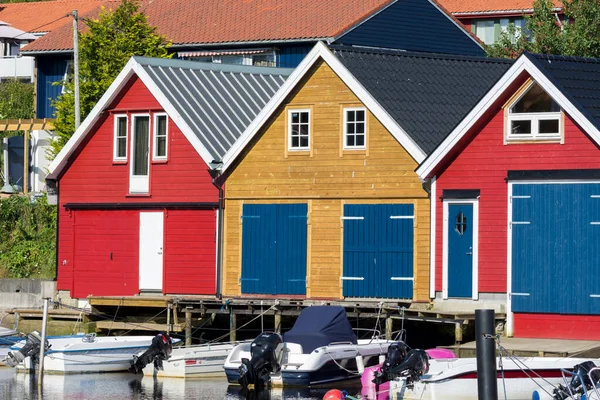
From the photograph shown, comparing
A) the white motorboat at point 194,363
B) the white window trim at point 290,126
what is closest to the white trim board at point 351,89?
the white window trim at point 290,126

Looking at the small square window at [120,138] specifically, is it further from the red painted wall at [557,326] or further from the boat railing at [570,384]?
the boat railing at [570,384]

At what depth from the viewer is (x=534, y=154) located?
105ft

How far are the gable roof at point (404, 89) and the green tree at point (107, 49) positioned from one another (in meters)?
12.4

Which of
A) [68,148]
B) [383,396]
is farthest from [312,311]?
[68,148]

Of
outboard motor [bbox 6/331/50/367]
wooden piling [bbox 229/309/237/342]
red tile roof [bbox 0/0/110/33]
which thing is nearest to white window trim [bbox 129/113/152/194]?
wooden piling [bbox 229/309/237/342]

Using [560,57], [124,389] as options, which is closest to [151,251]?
[124,389]

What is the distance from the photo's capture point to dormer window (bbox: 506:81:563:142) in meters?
31.6

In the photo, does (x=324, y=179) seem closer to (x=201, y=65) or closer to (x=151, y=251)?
(x=151, y=251)

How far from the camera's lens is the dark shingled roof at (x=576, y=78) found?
31062 millimetres

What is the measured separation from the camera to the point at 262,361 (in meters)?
29.9

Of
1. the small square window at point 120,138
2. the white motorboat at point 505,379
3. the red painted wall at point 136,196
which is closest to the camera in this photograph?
the white motorboat at point 505,379

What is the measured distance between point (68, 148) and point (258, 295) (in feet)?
25.2

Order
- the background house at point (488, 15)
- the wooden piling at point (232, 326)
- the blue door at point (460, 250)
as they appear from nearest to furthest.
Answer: the blue door at point (460, 250) < the wooden piling at point (232, 326) < the background house at point (488, 15)

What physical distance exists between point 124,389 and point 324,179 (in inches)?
304
